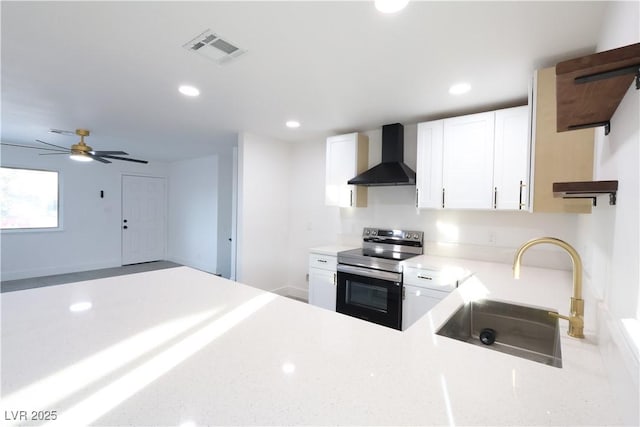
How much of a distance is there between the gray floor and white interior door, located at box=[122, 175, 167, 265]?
0.85ft

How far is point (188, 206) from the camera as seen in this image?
6.43m

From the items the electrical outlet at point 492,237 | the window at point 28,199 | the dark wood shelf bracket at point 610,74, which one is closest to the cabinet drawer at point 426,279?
the electrical outlet at point 492,237

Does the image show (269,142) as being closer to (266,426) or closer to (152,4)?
(152,4)

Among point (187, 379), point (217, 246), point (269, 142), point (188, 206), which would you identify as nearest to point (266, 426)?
point (187, 379)

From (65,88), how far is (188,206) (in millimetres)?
4235

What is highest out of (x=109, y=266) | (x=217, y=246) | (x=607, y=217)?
(x=607, y=217)

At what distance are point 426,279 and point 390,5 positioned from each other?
205 cm

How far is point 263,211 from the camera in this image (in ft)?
13.3

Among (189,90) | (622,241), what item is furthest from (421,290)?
(189,90)

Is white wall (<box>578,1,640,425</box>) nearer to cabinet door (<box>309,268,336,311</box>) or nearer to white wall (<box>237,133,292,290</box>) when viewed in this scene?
cabinet door (<box>309,268,336,311</box>)

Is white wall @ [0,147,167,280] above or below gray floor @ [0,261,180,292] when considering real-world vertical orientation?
above

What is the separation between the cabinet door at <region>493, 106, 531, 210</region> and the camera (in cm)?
234

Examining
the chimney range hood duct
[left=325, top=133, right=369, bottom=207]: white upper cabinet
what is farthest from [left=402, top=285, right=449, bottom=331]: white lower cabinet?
[left=325, top=133, right=369, bottom=207]: white upper cabinet

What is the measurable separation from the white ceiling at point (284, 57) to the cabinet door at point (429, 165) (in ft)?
0.60
